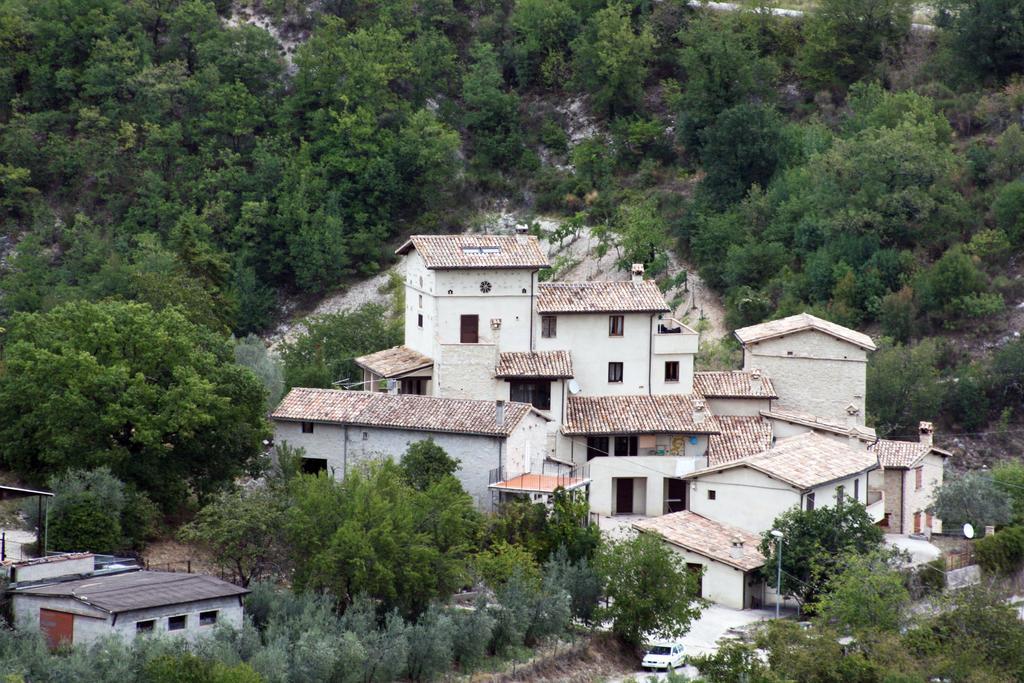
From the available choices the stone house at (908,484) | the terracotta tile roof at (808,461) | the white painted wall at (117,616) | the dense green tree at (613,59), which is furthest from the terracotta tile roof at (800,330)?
the dense green tree at (613,59)

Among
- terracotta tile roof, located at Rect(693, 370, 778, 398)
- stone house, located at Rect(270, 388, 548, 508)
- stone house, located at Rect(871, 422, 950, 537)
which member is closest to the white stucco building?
stone house, located at Rect(270, 388, 548, 508)

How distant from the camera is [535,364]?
6400 centimetres

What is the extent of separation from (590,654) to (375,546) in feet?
20.7

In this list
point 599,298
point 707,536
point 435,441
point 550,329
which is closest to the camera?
point 707,536

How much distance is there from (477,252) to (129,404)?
1484cm

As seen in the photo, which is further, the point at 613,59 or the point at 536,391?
the point at 613,59

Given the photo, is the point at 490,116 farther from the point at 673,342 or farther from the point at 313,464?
the point at 313,464

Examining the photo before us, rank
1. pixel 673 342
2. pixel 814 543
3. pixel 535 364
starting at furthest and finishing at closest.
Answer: pixel 673 342 < pixel 535 364 < pixel 814 543

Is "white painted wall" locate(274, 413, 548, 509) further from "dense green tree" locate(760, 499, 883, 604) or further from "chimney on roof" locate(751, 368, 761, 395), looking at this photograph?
"chimney on roof" locate(751, 368, 761, 395)

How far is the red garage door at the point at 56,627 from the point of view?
45.3 meters

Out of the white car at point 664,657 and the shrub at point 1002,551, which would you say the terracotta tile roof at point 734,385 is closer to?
the shrub at point 1002,551

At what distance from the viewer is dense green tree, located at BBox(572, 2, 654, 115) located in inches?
3701

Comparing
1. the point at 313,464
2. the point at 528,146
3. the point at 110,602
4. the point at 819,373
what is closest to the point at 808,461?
the point at 819,373

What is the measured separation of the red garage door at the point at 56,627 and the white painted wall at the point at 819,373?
94.3 ft
